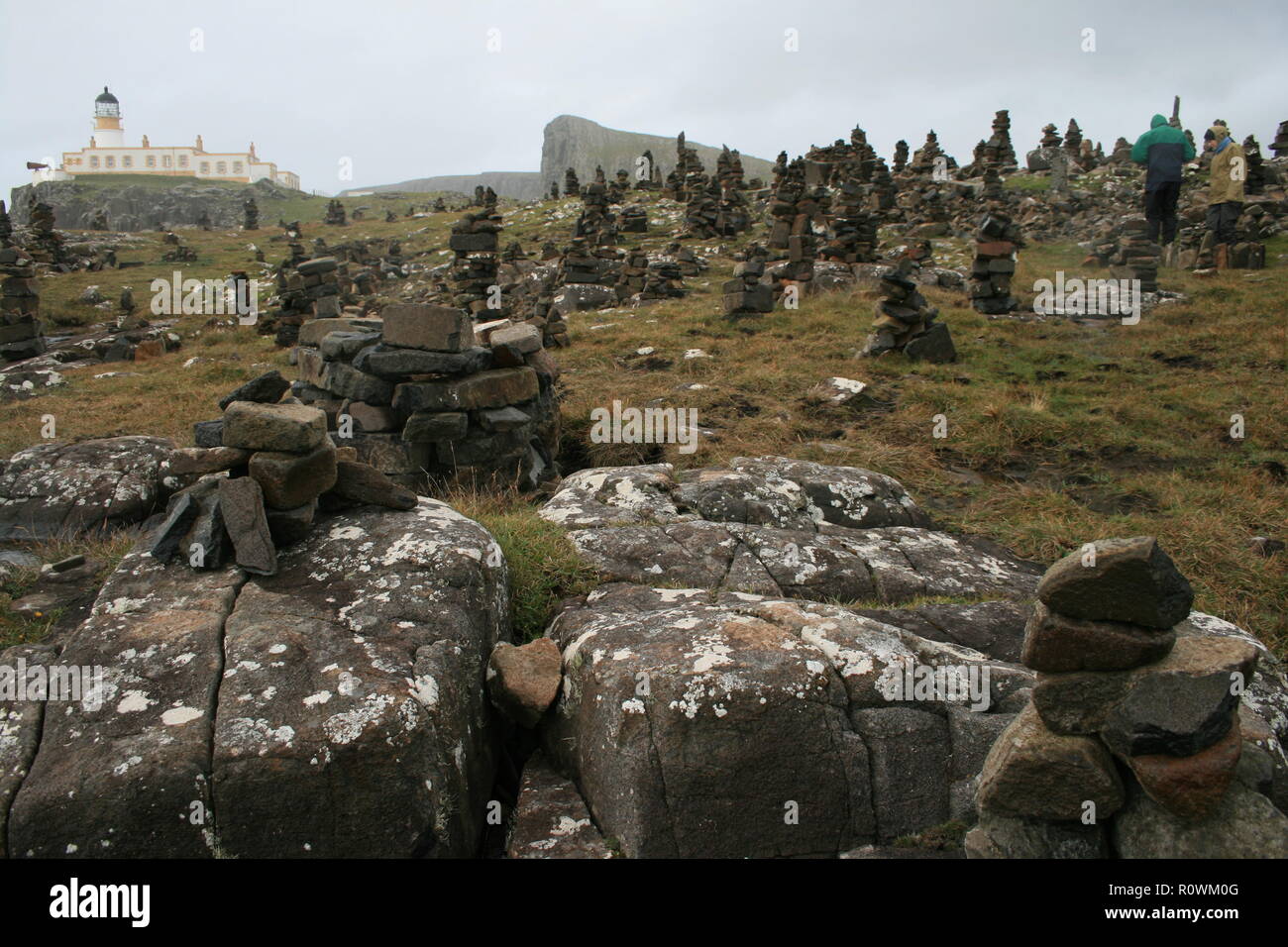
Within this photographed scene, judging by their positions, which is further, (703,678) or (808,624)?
(808,624)

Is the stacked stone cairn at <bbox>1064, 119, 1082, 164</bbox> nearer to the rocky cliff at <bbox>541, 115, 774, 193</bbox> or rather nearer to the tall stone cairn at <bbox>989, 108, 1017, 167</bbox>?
the tall stone cairn at <bbox>989, 108, 1017, 167</bbox>

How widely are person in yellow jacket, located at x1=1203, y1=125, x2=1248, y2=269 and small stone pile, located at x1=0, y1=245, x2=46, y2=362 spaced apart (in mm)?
27217

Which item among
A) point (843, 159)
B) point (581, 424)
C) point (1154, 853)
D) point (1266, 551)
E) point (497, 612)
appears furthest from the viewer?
point (843, 159)

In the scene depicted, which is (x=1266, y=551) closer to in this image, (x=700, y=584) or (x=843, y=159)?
(x=700, y=584)

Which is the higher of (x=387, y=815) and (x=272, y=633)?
(x=272, y=633)

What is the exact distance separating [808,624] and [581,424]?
22.7ft

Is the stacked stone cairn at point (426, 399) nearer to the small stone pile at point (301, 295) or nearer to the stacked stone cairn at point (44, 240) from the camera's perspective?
the small stone pile at point (301, 295)

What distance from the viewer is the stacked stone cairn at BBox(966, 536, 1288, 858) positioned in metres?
2.55

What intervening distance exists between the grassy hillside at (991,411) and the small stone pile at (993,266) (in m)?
0.58

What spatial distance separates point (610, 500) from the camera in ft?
21.9

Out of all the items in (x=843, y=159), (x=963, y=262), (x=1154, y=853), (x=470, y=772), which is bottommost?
(x=470, y=772)

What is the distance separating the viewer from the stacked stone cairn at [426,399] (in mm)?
8086

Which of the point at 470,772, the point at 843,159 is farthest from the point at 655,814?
the point at 843,159

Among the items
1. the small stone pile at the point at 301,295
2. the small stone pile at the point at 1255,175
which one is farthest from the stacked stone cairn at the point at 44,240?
the small stone pile at the point at 1255,175
